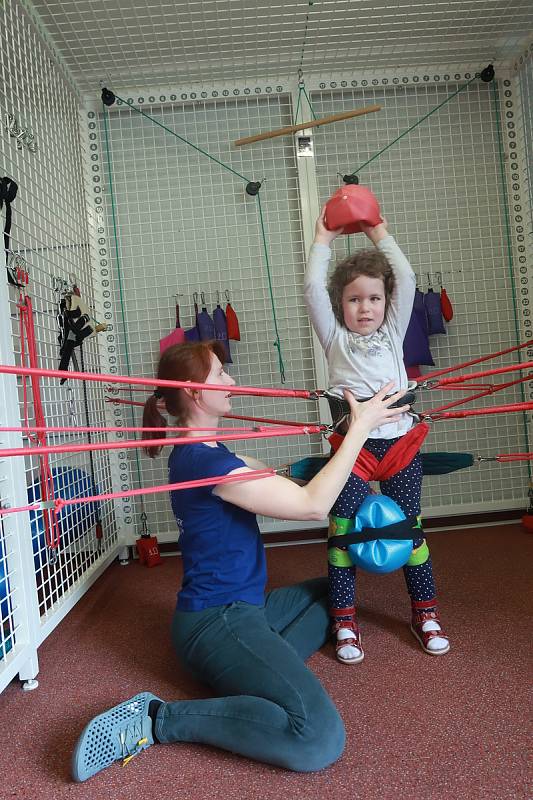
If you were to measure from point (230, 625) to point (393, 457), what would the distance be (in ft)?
2.19

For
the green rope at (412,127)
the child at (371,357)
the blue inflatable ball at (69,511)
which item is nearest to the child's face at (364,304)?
the child at (371,357)

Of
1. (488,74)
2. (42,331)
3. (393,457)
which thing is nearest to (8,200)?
(42,331)

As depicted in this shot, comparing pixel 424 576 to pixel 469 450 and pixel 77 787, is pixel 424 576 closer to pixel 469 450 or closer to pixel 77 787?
pixel 77 787

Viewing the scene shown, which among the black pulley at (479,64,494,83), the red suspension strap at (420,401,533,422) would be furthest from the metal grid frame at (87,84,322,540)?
the red suspension strap at (420,401,533,422)

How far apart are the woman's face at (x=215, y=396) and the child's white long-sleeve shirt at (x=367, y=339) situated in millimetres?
358

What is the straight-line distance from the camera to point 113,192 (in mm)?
3113

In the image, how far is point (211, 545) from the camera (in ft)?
5.04

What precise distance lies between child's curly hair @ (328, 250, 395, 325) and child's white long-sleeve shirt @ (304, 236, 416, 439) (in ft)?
0.06

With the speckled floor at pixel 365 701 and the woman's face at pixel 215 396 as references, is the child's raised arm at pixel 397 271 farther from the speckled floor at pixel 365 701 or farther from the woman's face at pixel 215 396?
the speckled floor at pixel 365 701

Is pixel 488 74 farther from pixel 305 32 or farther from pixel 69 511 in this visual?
pixel 69 511

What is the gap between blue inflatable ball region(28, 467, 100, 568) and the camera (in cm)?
210

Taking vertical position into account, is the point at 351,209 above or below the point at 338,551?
above

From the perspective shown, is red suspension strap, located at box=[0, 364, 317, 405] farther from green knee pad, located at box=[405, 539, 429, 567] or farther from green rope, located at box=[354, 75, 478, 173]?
green rope, located at box=[354, 75, 478, 173]

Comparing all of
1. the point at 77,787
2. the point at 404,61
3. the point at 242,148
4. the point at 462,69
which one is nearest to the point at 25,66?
the point at 242,148
